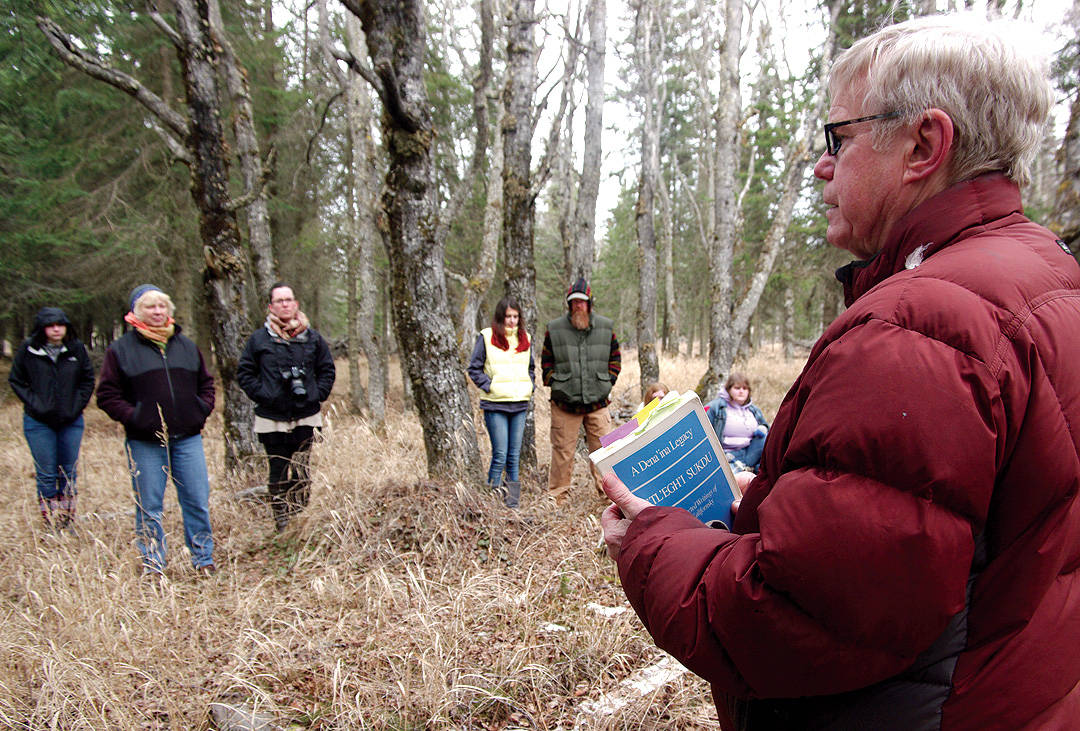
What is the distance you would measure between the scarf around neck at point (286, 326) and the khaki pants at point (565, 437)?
2.59 meters

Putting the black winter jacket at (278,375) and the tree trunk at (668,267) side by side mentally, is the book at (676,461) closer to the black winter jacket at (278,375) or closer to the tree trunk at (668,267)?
the black winter jacket at (278,375)

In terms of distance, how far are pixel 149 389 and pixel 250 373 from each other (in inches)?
28.7

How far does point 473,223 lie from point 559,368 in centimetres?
1063

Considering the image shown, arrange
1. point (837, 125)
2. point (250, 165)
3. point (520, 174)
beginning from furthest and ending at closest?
point (250, 165), point (520, 174), point (837, 125)

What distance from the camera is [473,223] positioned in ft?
50.8

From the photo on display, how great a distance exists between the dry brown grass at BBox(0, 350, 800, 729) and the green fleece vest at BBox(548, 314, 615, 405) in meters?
1.12

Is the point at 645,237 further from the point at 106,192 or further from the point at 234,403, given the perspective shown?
the point at 106,192

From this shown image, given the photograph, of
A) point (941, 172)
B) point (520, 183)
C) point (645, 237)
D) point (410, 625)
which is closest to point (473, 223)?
point (645, 237)

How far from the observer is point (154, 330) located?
4.27m

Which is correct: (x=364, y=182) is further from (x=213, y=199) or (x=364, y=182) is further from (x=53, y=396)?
(x=53, y=396)

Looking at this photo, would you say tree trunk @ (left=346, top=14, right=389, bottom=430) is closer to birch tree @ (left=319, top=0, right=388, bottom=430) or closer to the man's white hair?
birch tree @ (left=319, top=0, right=388, bottom=430)

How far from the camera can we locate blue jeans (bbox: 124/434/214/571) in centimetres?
428

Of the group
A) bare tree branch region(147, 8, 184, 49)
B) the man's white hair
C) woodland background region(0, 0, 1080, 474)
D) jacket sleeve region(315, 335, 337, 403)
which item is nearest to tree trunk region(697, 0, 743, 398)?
woodland background region(0, 0, 1080, 474)

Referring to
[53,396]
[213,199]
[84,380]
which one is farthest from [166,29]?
[53,396]
